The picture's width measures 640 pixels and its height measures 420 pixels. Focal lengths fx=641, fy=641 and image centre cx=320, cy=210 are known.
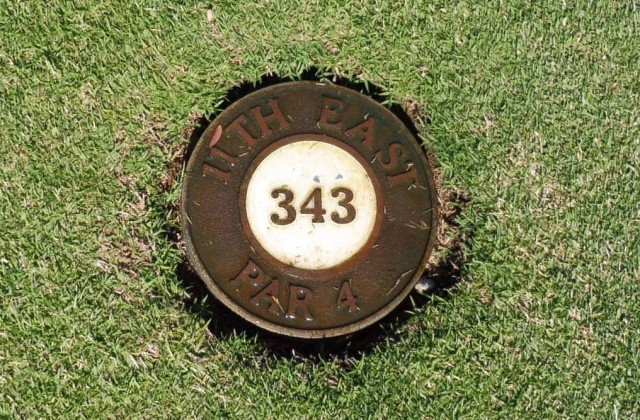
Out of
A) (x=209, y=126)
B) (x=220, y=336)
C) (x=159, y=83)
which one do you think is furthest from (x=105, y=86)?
(x=220, y=336)

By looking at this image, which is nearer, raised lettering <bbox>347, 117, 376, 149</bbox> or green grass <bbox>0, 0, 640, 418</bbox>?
green grass <bbox>0, 0, 640, 418</bbox>

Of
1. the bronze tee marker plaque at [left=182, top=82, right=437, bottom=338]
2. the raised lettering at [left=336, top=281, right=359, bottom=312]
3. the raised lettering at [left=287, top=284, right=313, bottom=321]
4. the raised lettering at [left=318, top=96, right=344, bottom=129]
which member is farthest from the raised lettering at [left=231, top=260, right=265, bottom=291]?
the raised lettering at [left=318, top=96, right=344, bottom=129]

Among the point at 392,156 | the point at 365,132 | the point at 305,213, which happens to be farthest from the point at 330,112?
the point at 305,213

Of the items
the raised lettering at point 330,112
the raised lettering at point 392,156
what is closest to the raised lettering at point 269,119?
the raised lettering at point 330,112

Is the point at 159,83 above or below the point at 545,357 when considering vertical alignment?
above

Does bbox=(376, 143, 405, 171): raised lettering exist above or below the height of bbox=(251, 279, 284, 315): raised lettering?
above

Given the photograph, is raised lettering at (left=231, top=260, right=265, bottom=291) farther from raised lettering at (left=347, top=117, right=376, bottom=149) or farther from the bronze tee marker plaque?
raised lettering at (left=347, top=117, right=376, bottom=149)

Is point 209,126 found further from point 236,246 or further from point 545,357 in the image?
point 545,357
